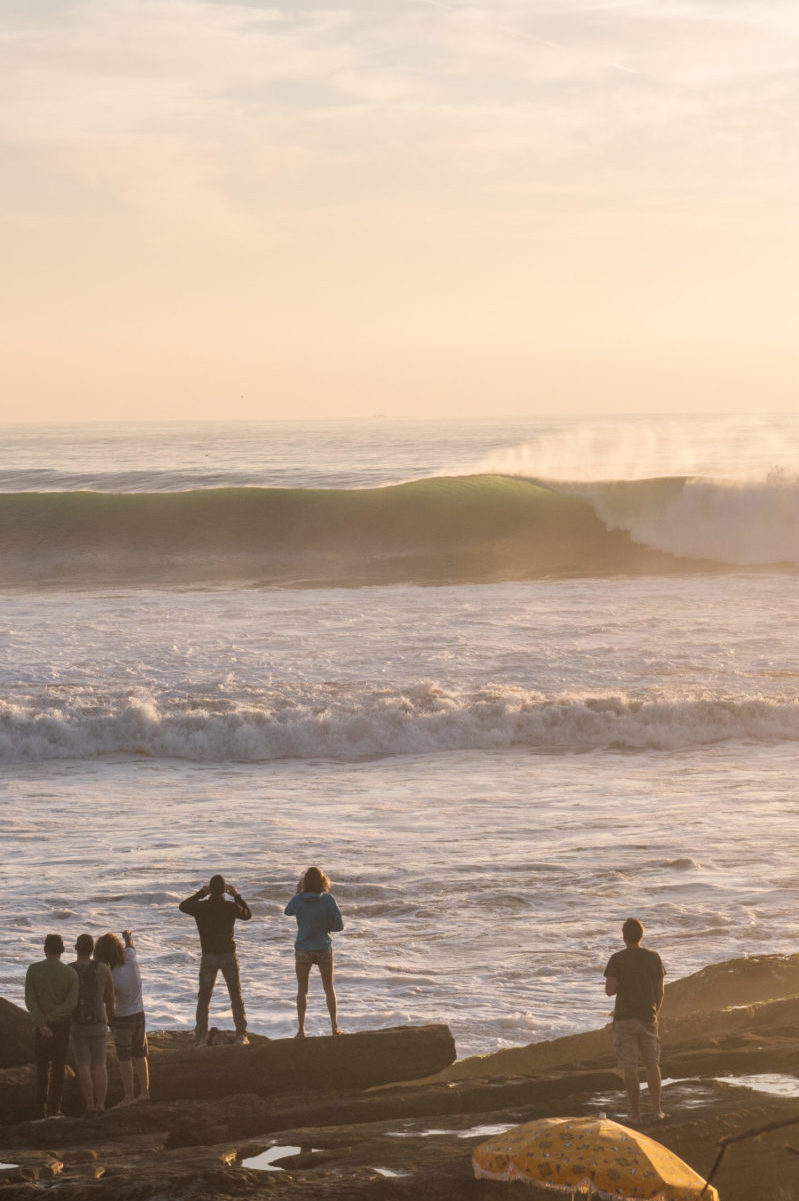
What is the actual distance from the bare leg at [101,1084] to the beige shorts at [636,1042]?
9.09 ft

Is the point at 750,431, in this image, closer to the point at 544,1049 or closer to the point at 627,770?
the point at 627,770

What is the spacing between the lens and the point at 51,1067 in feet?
24.9

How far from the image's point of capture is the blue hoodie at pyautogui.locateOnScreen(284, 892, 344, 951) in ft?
29.7

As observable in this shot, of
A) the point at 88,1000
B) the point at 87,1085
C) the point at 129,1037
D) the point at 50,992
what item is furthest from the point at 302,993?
the point at 50,992

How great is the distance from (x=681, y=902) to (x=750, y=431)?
282 feet

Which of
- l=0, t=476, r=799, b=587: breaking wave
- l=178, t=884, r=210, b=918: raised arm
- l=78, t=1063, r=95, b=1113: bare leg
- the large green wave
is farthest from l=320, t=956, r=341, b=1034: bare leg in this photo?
the large green wave

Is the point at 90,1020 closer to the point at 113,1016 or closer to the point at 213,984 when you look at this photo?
the point at 113,1016

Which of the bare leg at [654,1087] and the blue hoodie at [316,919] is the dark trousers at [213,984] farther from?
the bare leg at [654,1087]

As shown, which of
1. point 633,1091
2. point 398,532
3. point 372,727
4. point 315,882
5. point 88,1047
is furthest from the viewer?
point 398,532

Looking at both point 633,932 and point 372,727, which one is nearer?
point 633,932

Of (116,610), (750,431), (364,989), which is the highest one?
(750,431)

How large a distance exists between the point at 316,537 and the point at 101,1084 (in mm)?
32162

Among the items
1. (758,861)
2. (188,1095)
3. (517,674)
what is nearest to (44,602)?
(517,674)

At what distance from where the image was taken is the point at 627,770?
56.6ft
